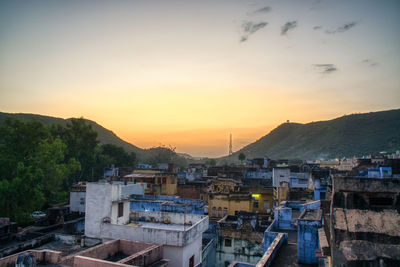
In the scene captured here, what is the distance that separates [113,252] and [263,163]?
2295 inches

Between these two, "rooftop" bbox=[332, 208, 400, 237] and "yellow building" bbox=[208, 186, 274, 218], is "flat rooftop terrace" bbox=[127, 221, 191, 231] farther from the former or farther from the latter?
"rooftop" bbox=[332, 208, 400, 237]

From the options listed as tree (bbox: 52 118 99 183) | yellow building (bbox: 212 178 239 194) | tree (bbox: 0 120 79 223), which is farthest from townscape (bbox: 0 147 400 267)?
tree (bbox: 52 118 99 183)

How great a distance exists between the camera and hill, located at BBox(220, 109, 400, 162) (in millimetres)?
97500

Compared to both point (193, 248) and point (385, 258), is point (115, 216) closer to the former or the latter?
point (193, 248)

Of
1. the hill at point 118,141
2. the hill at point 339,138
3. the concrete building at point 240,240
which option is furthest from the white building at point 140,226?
the hill at point 339,138

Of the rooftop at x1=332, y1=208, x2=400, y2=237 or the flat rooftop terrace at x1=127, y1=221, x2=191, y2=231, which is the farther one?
the flat rooftop terrace at x1=127, y1=221, x2=191, y2=231

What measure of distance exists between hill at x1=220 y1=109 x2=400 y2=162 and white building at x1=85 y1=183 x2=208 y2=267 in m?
85.2

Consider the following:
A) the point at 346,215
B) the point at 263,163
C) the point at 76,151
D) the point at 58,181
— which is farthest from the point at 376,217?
the point at 263,163

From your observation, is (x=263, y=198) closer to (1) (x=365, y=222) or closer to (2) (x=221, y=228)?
(2) (x=221, y=228)

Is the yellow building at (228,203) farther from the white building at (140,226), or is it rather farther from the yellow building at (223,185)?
the white building at (140,226)

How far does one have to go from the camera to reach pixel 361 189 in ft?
20.4

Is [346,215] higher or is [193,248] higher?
[346,215]

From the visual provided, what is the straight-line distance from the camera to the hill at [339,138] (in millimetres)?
97500

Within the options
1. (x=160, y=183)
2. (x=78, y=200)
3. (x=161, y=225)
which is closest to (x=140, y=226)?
(x=161, y=225)
